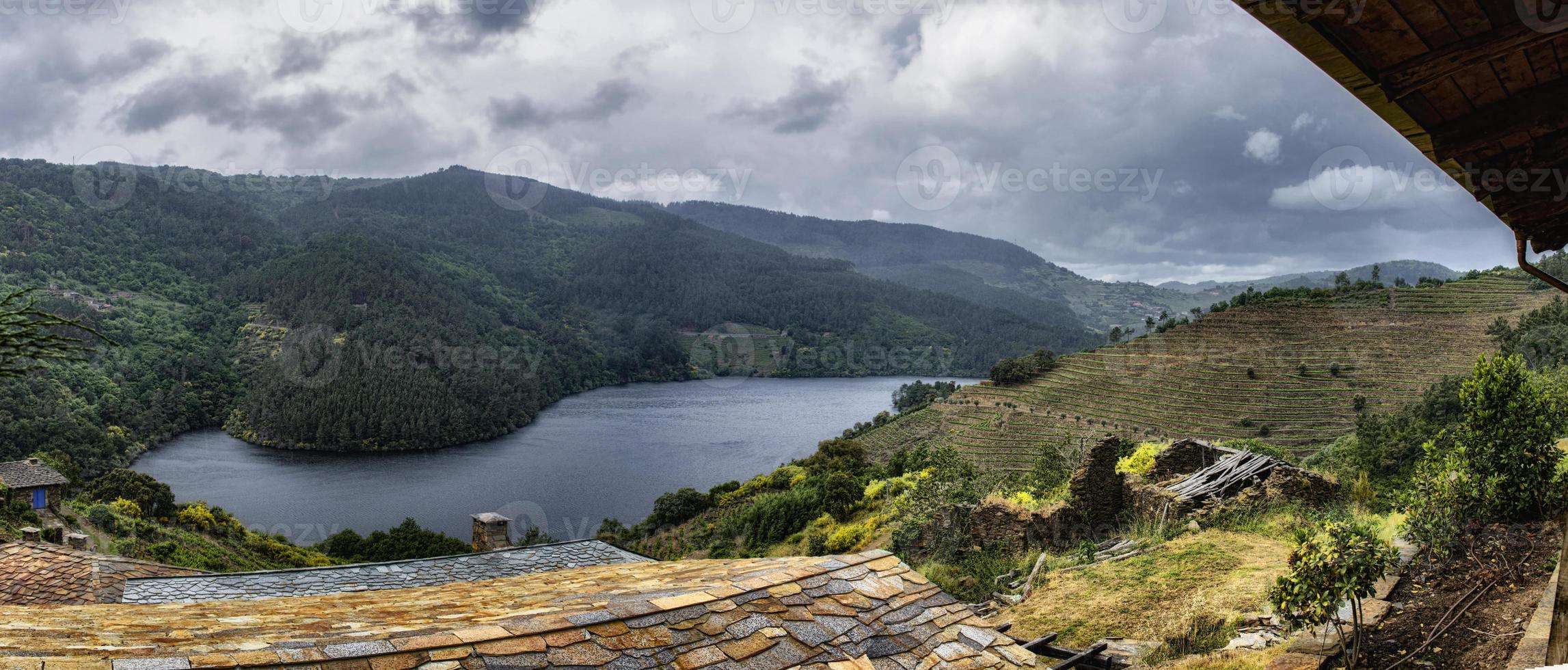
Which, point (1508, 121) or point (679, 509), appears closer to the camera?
point (1508, 121)

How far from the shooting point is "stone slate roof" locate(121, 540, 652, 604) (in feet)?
21.3

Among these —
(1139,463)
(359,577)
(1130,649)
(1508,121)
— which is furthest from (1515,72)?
(1139,463)

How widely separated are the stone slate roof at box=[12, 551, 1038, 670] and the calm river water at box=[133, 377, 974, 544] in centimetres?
4344

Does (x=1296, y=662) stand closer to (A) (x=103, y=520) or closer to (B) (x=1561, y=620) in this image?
(B) (x=1561, y=620)

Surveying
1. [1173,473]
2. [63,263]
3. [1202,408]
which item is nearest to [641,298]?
[63,263]

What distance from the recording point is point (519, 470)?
61.9 m

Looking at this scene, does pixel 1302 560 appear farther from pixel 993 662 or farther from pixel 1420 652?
pixel 993 662

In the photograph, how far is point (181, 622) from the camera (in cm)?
352

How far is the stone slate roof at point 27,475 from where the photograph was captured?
2631 cm

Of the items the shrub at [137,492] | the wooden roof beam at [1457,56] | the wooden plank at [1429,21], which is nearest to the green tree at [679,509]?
the shrub at [137,492]

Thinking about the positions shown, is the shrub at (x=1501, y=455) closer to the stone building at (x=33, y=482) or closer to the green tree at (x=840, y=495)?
the green tree at (x=840, y=495)

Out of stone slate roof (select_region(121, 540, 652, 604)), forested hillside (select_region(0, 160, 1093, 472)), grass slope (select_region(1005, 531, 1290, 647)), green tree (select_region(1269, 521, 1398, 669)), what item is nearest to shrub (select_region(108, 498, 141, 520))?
forested hillside (select_region(0, 160, 1093, 472))

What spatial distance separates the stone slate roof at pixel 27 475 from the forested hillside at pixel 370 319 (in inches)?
1036

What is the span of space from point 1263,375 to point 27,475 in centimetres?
5020
